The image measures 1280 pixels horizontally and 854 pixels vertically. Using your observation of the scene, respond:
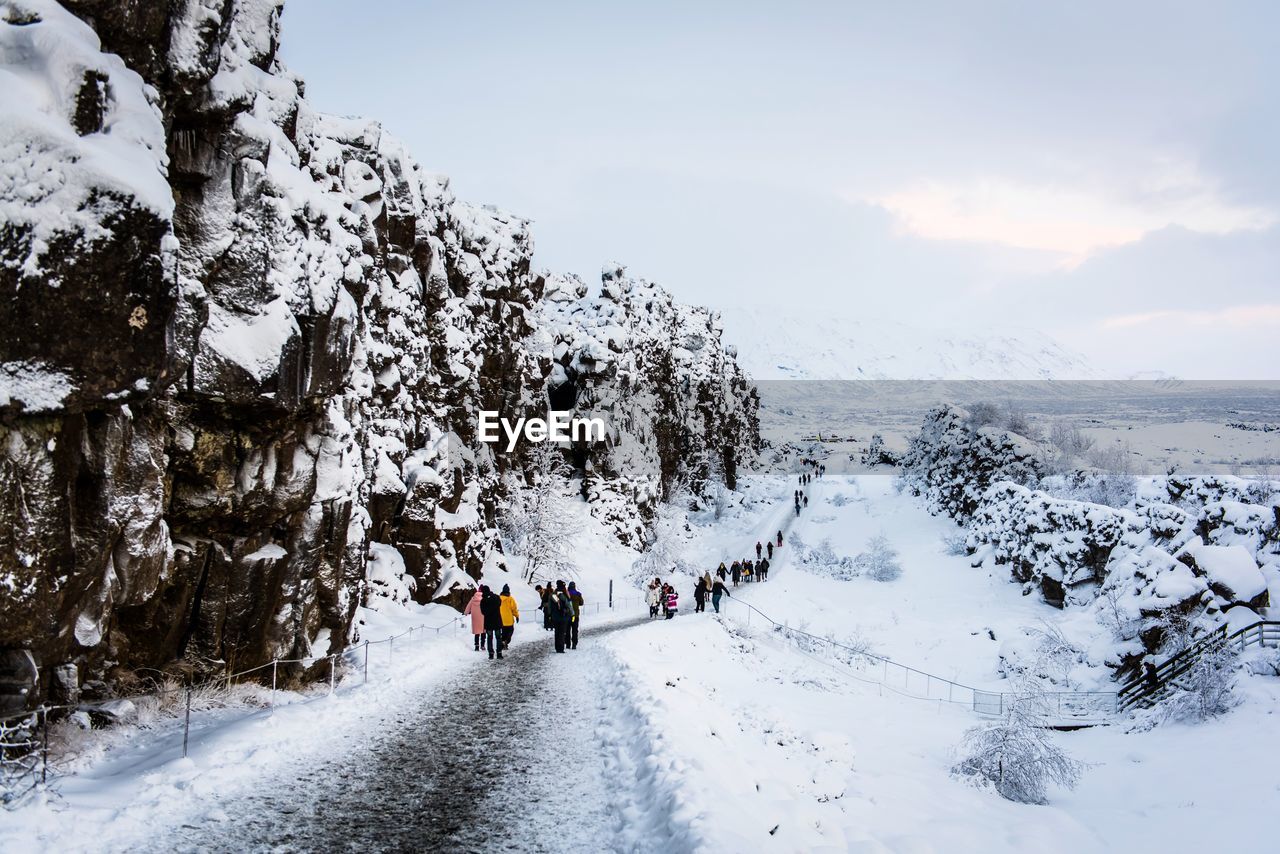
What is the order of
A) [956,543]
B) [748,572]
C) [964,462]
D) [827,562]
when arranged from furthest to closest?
[964,462] → [827,562] → [956,543] → [748,572]

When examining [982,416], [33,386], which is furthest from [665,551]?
[33,386]

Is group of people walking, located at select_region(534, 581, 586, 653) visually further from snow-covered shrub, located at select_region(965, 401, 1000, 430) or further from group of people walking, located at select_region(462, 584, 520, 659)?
snow-covered shrub, located at select_region(965, 401, 1000, 430)

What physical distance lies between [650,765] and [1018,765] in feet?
32.3

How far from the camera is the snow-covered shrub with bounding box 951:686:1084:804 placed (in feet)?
51.2

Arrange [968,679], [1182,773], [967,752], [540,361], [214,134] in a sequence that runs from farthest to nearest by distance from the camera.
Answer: [540,361] < [968,679] < [967,752] < [1182,773] < [214,134]

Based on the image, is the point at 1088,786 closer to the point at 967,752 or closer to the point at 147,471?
the point at 967,752

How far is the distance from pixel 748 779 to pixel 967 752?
1019cm

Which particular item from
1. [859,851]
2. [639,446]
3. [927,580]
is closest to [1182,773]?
[859,851]

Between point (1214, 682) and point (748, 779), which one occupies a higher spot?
point (748, 779)

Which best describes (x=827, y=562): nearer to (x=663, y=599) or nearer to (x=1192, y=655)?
(x=663, y=599)

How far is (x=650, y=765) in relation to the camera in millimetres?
9742

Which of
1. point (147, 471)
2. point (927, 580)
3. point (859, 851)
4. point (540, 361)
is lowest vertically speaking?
point (927, 580)

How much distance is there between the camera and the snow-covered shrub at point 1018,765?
15594mm

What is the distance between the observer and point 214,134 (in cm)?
1223
